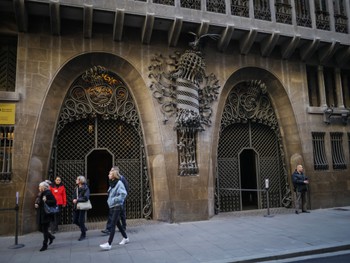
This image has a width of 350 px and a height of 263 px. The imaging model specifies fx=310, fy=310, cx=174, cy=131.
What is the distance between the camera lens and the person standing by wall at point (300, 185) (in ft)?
42.6

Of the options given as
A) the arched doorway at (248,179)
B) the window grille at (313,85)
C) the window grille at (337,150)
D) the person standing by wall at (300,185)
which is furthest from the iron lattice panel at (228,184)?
the window grille at (313,85)

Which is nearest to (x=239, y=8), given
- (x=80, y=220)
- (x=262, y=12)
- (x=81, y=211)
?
(x=262, y=12)

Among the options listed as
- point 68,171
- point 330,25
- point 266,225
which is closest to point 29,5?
point 68,171

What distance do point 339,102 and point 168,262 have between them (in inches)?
500

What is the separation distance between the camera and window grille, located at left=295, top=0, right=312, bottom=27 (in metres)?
14.3

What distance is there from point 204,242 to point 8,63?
365 inches

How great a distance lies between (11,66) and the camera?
1133 centimetres

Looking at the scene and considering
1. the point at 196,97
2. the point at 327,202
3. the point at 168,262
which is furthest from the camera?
the point at 327,202

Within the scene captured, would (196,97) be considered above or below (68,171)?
above

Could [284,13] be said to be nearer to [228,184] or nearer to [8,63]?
[228,184]

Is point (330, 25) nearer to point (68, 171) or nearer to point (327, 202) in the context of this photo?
point (327, 202)

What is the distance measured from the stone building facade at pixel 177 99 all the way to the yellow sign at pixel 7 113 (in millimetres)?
177

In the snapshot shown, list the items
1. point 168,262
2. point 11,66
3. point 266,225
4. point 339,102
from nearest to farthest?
point 168,262 < point 266,225 < point 11,66 < point 339,102

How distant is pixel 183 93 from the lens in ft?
39.1
